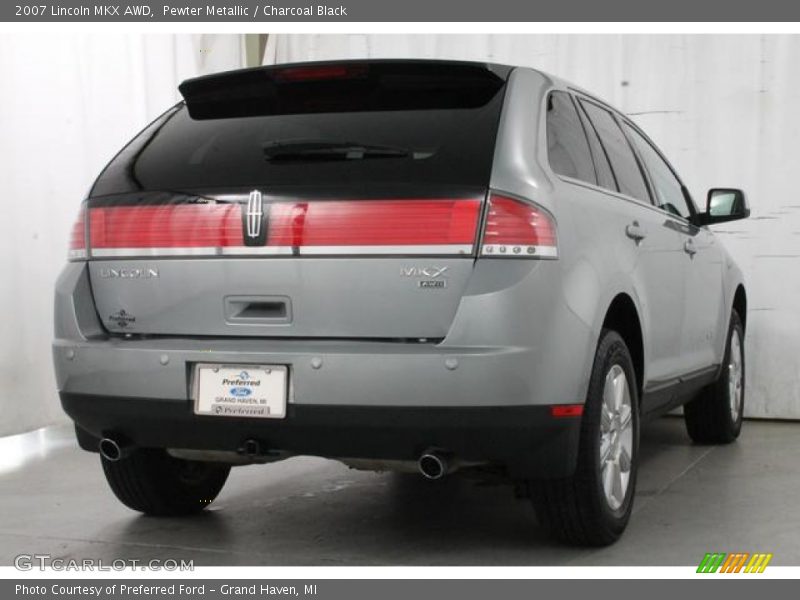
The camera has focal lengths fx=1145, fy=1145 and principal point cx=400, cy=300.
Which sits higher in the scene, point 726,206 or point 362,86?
point 362,86

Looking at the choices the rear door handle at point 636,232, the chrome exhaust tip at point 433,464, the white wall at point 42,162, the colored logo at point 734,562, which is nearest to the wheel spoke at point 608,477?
the colored logo at point 734,562

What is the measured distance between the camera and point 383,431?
135 inches

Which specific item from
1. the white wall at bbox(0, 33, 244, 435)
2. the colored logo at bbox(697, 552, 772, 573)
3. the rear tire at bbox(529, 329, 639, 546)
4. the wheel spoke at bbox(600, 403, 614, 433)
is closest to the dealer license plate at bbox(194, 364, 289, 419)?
the rear tire at bbox(529, 329, 639, 546)

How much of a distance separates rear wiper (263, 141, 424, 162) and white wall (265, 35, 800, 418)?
14.0 ft

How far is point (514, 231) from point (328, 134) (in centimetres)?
71

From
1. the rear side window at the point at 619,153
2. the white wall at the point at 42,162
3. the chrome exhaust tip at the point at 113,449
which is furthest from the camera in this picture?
the white wall at the point at 42,162

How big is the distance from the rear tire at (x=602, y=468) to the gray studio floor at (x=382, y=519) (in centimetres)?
10

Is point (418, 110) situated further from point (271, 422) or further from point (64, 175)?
point (64, 175)

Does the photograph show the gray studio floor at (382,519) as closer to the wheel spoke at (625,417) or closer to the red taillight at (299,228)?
the wheel spoke at (625,417)

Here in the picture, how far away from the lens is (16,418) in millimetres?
6613

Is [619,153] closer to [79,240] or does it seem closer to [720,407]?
[720,407]

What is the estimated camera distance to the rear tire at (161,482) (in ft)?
14.3

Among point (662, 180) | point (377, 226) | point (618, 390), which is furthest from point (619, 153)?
point (377, 226)
